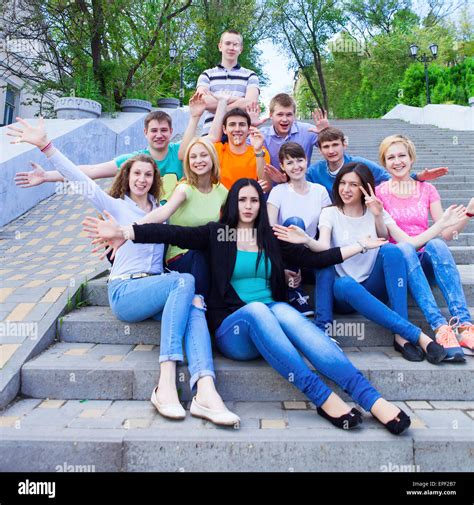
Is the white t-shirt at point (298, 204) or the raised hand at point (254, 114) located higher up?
the raised hand at point (254, 114)

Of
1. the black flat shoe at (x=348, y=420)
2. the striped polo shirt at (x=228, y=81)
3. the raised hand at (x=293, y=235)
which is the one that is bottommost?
the black flat shoe at (x=348, y=420)

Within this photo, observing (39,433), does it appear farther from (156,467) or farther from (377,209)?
(377,209)

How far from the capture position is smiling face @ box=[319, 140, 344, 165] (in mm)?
3326

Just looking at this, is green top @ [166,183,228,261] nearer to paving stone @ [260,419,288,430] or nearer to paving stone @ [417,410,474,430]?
paving stone @ [260,419,288,430]

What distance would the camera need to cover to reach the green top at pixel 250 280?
8.52 feet

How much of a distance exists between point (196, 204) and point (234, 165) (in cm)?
65

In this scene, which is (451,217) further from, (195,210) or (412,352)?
(195,210)

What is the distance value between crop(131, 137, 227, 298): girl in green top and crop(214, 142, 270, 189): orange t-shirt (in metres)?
0.37

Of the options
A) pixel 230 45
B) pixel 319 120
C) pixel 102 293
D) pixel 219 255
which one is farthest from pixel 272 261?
pixel 230 45

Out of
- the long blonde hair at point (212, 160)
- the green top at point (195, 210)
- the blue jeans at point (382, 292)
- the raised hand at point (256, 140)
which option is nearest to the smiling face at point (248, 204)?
the green top at point (195, 210)

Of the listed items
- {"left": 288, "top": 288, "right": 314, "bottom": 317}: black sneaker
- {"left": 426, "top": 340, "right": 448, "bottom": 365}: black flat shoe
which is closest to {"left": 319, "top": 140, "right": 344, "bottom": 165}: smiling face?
{"left": 288, "top": 288, "right": 314, "bottom": 317}: black sneaker

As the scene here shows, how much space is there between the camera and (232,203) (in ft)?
8.98

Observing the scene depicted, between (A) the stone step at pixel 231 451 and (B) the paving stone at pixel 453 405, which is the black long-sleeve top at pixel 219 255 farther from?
(B) the paving stone at pixel 453 405

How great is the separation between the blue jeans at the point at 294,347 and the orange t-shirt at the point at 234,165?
4.22ft
